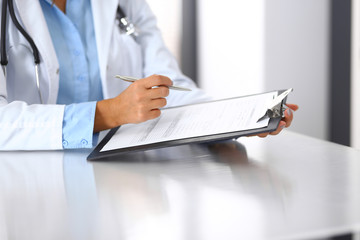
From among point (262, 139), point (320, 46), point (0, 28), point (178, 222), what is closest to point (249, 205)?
point (178, 222)

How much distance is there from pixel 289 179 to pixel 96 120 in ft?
1.43

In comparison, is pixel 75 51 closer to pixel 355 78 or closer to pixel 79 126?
pixel 79 126

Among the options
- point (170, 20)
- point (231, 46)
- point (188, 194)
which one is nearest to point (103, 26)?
point (188, 194)

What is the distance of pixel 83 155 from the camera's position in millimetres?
849

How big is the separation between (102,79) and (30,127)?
14.0 inches

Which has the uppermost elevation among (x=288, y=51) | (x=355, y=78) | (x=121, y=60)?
(x=121, y=60)

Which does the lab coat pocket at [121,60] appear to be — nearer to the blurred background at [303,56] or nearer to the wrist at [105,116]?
the wrist at [105,116]

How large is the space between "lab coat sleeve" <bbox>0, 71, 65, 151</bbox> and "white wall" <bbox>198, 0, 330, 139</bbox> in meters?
1.71

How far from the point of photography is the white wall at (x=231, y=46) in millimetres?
2490

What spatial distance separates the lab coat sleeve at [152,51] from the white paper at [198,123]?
1.06 feet

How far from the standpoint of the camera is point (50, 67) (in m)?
1.11

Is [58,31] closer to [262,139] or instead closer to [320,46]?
[262,139]

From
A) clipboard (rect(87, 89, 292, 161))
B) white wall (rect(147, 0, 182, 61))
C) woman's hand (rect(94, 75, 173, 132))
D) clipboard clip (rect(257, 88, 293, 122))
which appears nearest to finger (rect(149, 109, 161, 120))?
woman's hand (rect(94, 75, 173, 132))

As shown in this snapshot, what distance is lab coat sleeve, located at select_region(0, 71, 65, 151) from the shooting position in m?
0.89
